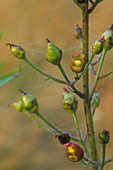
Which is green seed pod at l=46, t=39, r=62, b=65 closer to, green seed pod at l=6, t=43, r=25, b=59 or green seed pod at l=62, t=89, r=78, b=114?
green seed pod at l=6, t=43, r=25, b=59

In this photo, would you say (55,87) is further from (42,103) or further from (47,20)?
(47,20)

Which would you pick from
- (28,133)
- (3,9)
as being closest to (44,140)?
(28,133)

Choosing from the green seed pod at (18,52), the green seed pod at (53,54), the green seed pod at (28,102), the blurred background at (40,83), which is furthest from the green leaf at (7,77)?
the blurred background at (40,83)

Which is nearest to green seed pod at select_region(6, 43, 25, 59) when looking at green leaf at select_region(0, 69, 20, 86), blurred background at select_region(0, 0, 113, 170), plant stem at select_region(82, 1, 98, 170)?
plant stem at select_region(82, 1, 98, 170)

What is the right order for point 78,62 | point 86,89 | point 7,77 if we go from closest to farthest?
point 78,62, point 86,89, point 7,77

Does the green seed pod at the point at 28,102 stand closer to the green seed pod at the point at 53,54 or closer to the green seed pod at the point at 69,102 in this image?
the green seed pod at the point at 69,102

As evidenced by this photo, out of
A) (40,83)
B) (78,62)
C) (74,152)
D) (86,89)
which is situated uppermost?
(78,62)

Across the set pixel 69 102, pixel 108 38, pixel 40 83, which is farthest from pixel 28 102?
pixel 40 83

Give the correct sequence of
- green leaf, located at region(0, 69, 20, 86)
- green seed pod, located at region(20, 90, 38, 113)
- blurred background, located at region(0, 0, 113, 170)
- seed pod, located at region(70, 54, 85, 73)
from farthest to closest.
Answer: blurred background, located at region(0, 0, 113, 170), green leaf, located at region(0, 69, 20, 86), green seed pod, located at region(20, 90, 38, 113), seed pod, located at region(70, 54, 85, 73)

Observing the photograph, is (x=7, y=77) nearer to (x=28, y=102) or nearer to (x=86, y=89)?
(x=28, y=102)
